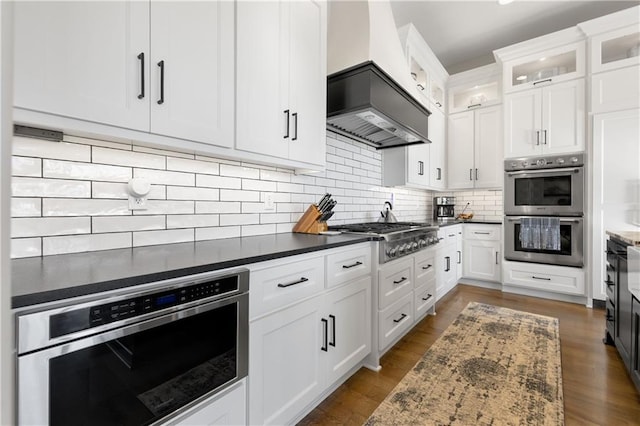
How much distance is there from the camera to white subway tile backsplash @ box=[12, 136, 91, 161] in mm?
1101

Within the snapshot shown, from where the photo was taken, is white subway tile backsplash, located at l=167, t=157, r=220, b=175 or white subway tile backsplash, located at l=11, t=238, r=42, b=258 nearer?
white subway tile backsplash, located at l=11, t=238, r=42, b=258

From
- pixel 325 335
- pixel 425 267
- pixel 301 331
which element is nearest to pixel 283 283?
pixel 301 331

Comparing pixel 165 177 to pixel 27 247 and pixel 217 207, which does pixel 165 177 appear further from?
pixel 27 247

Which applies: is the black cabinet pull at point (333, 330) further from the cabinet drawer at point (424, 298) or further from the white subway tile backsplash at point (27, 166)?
the white subway tile backsplash at point (27, 166)

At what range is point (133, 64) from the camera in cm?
114

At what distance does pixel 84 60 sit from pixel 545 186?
4.29 meters

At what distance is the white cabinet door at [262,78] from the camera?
1536mm

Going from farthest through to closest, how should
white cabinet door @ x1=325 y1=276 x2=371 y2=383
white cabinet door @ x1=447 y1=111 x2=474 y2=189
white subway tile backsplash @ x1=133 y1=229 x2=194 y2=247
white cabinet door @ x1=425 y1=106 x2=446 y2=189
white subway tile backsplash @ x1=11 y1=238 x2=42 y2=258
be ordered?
white cabinet door @ x1=447 y1=111 x2=474 y2=189, white cabinet door @ x1=425 y1=106 x2=446 y2=189, white cabinet door @ x1=325 y1=276 x2=371 y2=383, white subway tile backsplash @ x1=133 y1=229 x2=194 y2=247, white subway tile backsplash @ x1=11 y1=238 x2=42 y2=258

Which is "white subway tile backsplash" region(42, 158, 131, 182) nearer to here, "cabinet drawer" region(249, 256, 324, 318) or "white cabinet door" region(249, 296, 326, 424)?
"cabinet drawer" region(249, 256, 324, 318)

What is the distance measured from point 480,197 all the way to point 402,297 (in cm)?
302

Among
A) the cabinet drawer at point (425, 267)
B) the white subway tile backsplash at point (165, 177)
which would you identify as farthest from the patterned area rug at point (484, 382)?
the white subway tile backsplash at point (165, 177)

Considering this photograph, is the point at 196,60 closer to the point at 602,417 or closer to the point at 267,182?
the point at 267,182

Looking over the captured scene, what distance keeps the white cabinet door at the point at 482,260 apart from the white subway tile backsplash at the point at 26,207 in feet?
14.5

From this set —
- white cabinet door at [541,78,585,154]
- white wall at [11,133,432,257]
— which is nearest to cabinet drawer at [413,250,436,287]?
white wall at [11,133,432,257]
